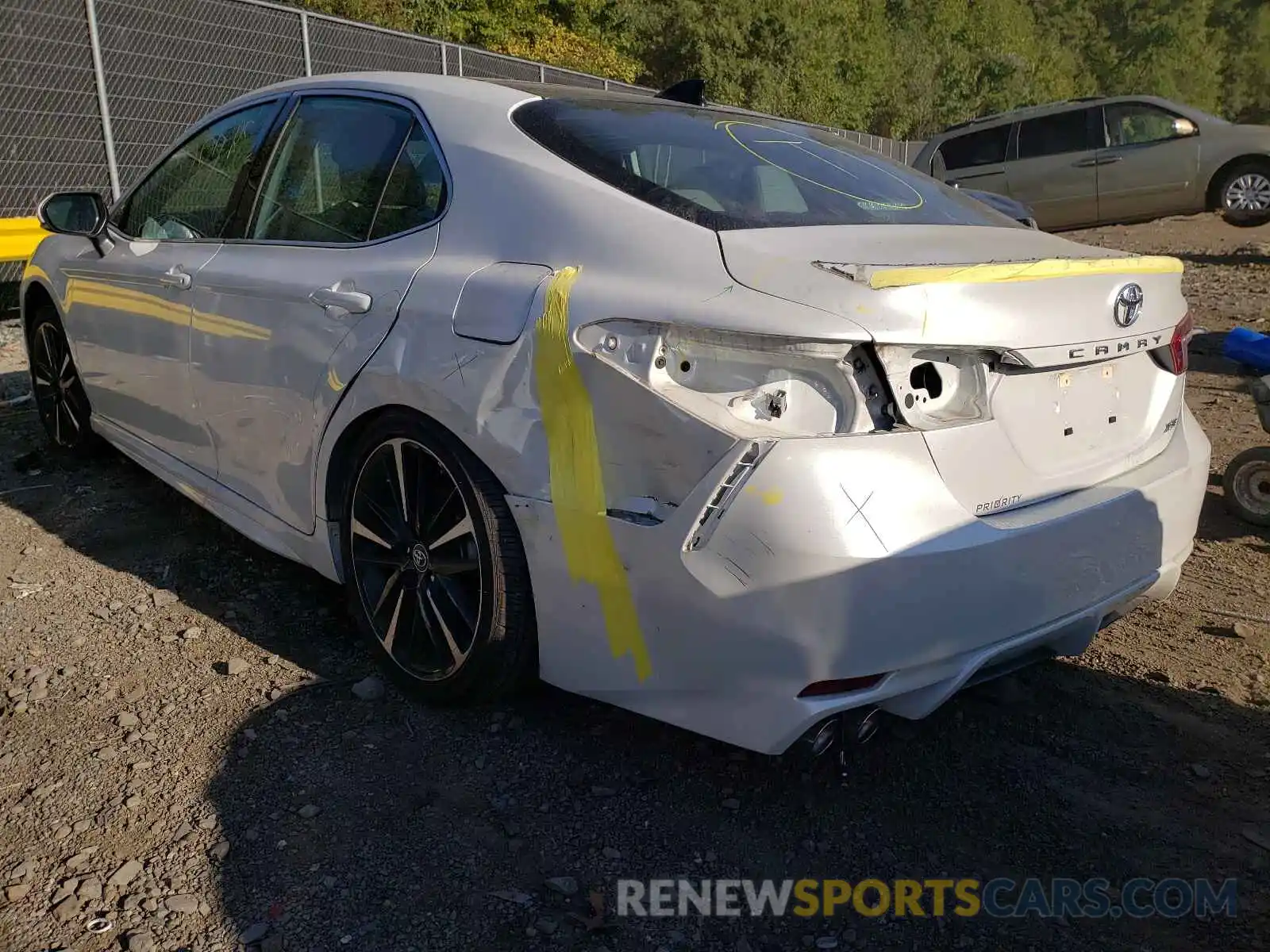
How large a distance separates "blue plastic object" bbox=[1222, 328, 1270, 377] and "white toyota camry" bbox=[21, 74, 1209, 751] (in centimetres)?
169

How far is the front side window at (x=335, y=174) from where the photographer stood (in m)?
2.97

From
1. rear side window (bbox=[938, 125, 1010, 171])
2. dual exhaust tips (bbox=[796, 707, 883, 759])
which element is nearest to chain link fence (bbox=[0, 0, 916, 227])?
rear side window (bbox=[938, 125, 1010, 171])

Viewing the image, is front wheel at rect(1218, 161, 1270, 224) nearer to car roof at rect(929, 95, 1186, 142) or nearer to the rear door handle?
car roof at rect(929, 95, 1186, 142)

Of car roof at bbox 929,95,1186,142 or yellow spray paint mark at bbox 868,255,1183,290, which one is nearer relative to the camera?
yellow spray paint mark at bbox 868,255,1183,290

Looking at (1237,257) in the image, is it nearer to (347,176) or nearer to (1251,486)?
(1251,486)

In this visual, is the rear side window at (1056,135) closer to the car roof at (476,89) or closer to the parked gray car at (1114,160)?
the parked gray car at (1114,160)

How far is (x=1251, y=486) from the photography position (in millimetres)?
4289

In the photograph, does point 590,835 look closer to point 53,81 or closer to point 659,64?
point 53,81

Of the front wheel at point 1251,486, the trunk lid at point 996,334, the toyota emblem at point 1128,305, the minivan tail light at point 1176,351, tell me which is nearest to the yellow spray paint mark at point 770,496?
the trunk lid at point 996,334

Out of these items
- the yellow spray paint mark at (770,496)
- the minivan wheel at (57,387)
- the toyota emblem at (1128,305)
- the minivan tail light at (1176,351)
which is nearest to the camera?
the yellow spray paint mark at (770,496)

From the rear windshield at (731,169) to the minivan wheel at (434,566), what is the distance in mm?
765

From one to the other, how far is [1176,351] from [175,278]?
2.98 meters

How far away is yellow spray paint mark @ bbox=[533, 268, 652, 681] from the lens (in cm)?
224

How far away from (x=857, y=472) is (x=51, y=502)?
3.80 metres
